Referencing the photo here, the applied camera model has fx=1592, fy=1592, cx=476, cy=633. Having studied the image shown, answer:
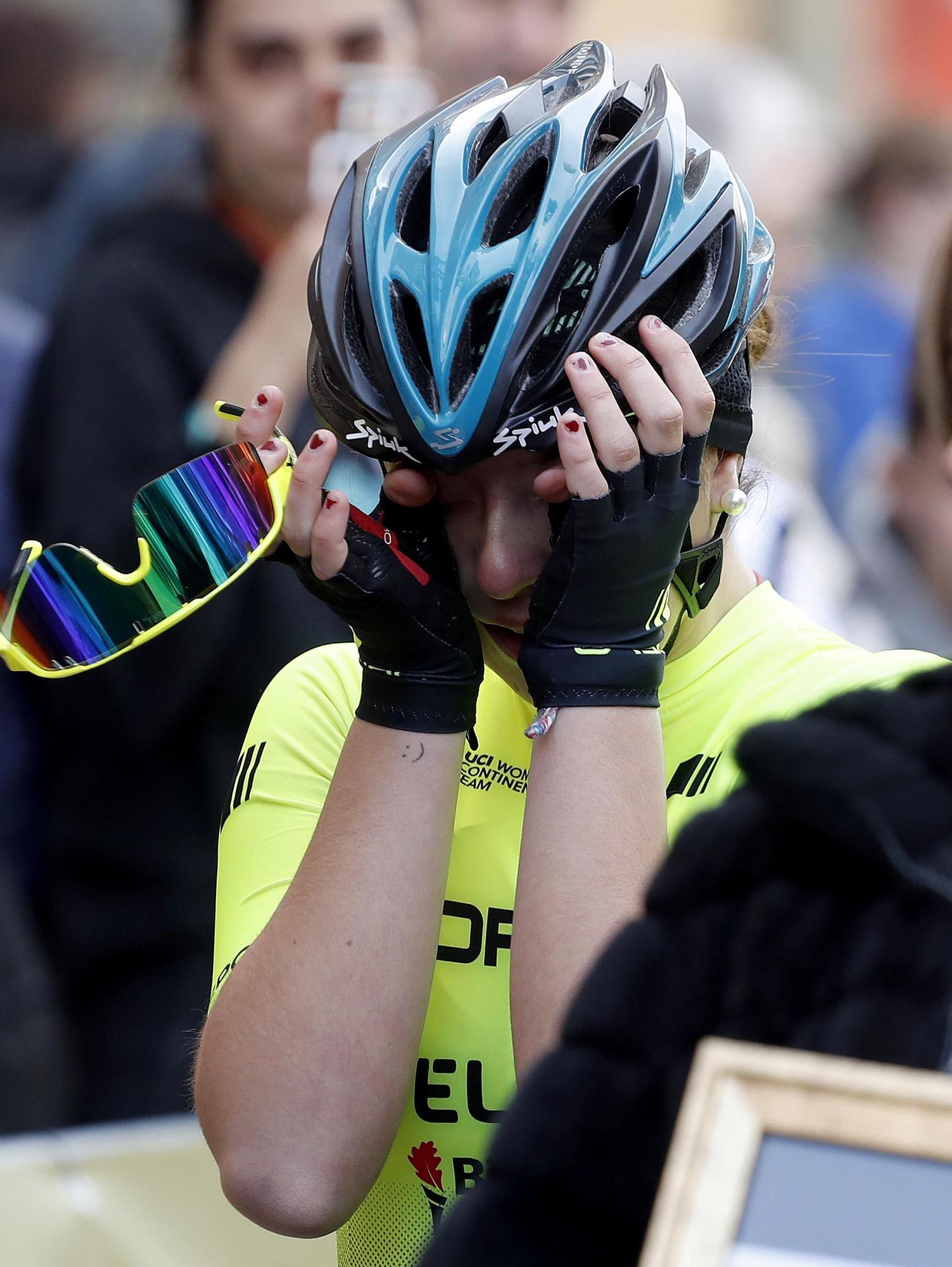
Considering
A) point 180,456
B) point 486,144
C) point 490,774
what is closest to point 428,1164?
point 490,774

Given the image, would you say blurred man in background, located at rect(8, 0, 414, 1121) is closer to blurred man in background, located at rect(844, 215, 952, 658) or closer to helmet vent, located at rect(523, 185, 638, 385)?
helmet vent, located at rect(523, 185, 638, 385)

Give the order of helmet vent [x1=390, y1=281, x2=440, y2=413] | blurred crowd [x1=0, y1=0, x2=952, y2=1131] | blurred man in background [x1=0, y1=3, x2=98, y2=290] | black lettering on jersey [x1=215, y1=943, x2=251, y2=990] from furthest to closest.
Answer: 1. blurred man in background [x1=0, y1=3, x2=98, y2=290]
2. blurred crowd [x1=0, y1=0, x2=952, y2=1131]
3. black lettering on jersey [x1=215, y1=943, x2=251, y2=990]
4. helmet vent [x1=390, y1=281, x2=440, y2=413]

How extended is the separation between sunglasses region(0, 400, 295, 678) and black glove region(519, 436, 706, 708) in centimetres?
32

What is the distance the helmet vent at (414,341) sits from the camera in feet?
5.80

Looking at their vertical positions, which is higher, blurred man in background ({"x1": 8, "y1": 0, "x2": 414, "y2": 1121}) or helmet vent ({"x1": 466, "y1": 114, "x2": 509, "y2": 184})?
helmet vent ({"x1": 466, "y1": 114, "x2": 509, "y2": 184})

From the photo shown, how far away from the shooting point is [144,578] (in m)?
1.71

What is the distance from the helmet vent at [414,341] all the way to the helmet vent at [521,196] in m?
0.11

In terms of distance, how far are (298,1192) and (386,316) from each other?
97 cm

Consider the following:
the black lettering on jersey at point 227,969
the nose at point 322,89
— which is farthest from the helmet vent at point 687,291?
the nose at point 322,89

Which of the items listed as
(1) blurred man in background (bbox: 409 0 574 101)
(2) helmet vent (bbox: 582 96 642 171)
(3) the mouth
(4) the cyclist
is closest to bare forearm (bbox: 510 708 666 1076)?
(4) the cyclist

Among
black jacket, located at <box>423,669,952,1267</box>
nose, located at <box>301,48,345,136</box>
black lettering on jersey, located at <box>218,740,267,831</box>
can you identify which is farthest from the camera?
nose, located at <box>301,48,345,136</box>

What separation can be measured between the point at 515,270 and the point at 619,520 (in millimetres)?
330

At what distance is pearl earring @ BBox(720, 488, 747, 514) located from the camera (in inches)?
72.9

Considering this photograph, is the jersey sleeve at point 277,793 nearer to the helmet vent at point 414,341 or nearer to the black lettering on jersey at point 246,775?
the black lettering on jersey at point 246,775
